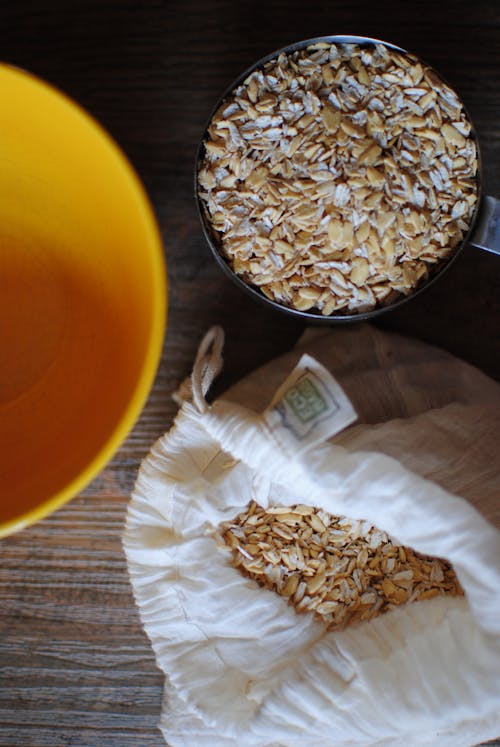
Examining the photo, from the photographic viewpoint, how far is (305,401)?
58 centimetres

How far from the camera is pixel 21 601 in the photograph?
2.66 ft

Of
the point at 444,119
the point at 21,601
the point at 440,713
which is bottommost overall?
the point at 21,601

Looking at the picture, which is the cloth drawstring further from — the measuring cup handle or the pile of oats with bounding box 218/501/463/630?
the measuring cup handle

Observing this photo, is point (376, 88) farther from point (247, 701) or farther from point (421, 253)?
point (247, 701)

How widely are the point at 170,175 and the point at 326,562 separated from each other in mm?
451

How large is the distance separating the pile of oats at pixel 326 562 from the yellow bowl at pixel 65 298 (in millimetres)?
204

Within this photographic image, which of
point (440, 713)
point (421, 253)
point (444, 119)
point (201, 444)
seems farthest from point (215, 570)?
point (444, 119)

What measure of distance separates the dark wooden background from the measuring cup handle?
4.0 inches

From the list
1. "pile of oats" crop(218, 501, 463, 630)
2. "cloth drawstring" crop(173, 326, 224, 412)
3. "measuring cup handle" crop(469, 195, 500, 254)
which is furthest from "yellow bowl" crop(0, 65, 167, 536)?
"measuring cup handle" crop(469, 195, 500, 254)

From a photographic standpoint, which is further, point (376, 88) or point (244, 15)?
point (244, 15)

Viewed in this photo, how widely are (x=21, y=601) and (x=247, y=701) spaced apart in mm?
298

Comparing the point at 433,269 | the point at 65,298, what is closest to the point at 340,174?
the point at 433,269

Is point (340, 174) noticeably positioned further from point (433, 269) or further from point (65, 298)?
point (65, 298)

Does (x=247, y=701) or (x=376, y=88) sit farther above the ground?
(x=376, y=88)
